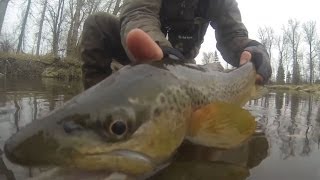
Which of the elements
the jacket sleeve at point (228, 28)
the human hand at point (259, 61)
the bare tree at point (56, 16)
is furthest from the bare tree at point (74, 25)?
the human hand at point (259, 61)

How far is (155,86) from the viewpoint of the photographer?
A: 60.4 inches

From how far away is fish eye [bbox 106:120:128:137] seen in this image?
125cm

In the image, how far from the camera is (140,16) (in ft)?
9.64

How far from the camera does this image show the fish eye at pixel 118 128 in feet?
4.10

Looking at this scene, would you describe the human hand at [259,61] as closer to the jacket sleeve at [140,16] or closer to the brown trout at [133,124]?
the jacket sleeve at [140,16]

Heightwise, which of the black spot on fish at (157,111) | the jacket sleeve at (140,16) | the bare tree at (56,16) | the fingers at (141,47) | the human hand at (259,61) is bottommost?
the black spot on fish at (157,111)

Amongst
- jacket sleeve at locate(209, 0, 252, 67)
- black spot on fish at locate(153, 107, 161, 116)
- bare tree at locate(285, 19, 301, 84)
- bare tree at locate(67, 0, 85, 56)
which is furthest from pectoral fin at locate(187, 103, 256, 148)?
Result: bare tree at locate(285, 19, 301, 84)

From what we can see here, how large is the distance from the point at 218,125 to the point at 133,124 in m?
0.48

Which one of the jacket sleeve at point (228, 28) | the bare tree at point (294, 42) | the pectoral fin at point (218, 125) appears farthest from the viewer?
the bare tree at point (294, 42)

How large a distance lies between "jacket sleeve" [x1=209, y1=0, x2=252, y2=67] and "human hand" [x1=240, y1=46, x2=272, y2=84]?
1.82ft

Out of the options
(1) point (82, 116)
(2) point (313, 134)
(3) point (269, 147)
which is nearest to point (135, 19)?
(3) point (269, 147)

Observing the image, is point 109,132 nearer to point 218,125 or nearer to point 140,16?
point 218,125

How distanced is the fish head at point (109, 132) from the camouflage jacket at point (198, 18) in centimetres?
148

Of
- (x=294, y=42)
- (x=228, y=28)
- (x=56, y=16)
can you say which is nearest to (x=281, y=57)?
(x=294, y=42)
